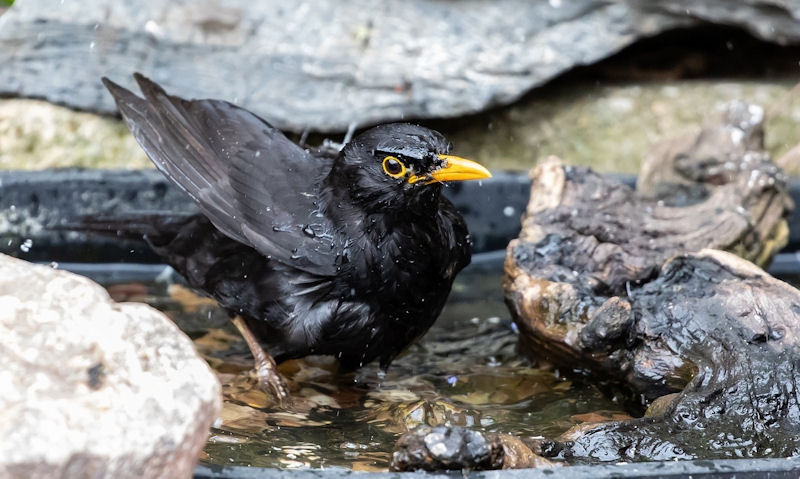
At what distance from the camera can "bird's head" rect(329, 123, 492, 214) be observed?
3.34 m

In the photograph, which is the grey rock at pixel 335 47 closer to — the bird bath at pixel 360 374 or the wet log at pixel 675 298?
the bird bath at pixel 360 374

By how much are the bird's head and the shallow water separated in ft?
2.26

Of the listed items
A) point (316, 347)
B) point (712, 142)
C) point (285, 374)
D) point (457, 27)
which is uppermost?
point (457, 27)

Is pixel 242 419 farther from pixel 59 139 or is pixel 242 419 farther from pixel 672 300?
pixel 59 139

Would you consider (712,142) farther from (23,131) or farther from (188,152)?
(23,131)

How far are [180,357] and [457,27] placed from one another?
4.12 m

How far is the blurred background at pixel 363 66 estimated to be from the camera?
5.68m

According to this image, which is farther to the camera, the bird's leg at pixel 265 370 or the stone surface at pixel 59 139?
the stone surface at pixel 59 139

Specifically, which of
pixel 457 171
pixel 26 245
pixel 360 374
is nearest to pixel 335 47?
pixel 26 245

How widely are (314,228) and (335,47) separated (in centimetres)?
A: 252

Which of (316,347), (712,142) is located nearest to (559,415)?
(316,347)

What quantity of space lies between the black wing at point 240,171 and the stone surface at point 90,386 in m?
1.35

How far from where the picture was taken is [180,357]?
2.14 metres

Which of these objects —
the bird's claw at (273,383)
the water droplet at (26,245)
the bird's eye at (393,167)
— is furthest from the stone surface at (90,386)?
the water droplet at (26,245)
